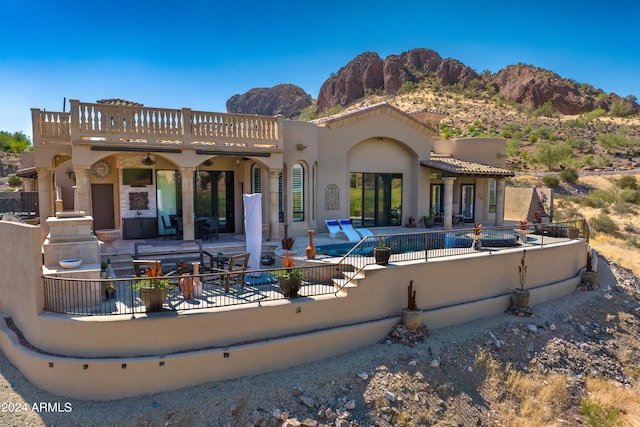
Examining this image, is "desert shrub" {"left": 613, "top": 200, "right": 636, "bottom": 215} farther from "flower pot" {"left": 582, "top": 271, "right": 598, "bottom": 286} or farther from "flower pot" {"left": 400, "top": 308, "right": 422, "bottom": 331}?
"flower pot" {"left": 400, "top": 308, "right": 422, "bottom": 331}

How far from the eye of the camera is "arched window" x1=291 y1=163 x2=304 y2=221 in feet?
59.3

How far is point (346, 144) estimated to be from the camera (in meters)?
19.4

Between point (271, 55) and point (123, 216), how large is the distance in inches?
2458

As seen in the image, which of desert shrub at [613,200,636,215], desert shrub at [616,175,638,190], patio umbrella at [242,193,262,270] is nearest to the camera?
patio umbrella at [242,193,262,270]

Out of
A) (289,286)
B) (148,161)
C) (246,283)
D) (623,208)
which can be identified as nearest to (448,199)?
(246,283)

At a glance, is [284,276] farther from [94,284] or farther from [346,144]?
[346,144]

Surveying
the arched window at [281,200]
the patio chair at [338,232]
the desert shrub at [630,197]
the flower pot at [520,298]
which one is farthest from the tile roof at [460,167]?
the desert shrub at [630,197]

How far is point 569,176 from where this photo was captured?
40.5 meters

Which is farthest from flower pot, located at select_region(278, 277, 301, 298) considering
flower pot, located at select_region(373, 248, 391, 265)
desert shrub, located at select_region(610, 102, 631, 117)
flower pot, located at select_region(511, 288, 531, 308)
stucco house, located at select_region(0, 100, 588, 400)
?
desert shrub, located at select_region(610, 102, 631, 117)

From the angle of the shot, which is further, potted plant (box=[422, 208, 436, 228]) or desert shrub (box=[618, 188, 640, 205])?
desert shrub (box=[618, 188, 640, 205])

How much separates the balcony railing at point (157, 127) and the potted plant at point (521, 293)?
9.74 m

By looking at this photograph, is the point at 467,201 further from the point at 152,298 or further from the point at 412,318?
the point at 152,298

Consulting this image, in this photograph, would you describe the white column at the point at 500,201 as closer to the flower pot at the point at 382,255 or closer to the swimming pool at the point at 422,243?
the swimming pool at the point at 422,243

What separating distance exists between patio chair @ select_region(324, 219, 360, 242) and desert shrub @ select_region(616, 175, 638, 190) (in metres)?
34.3
